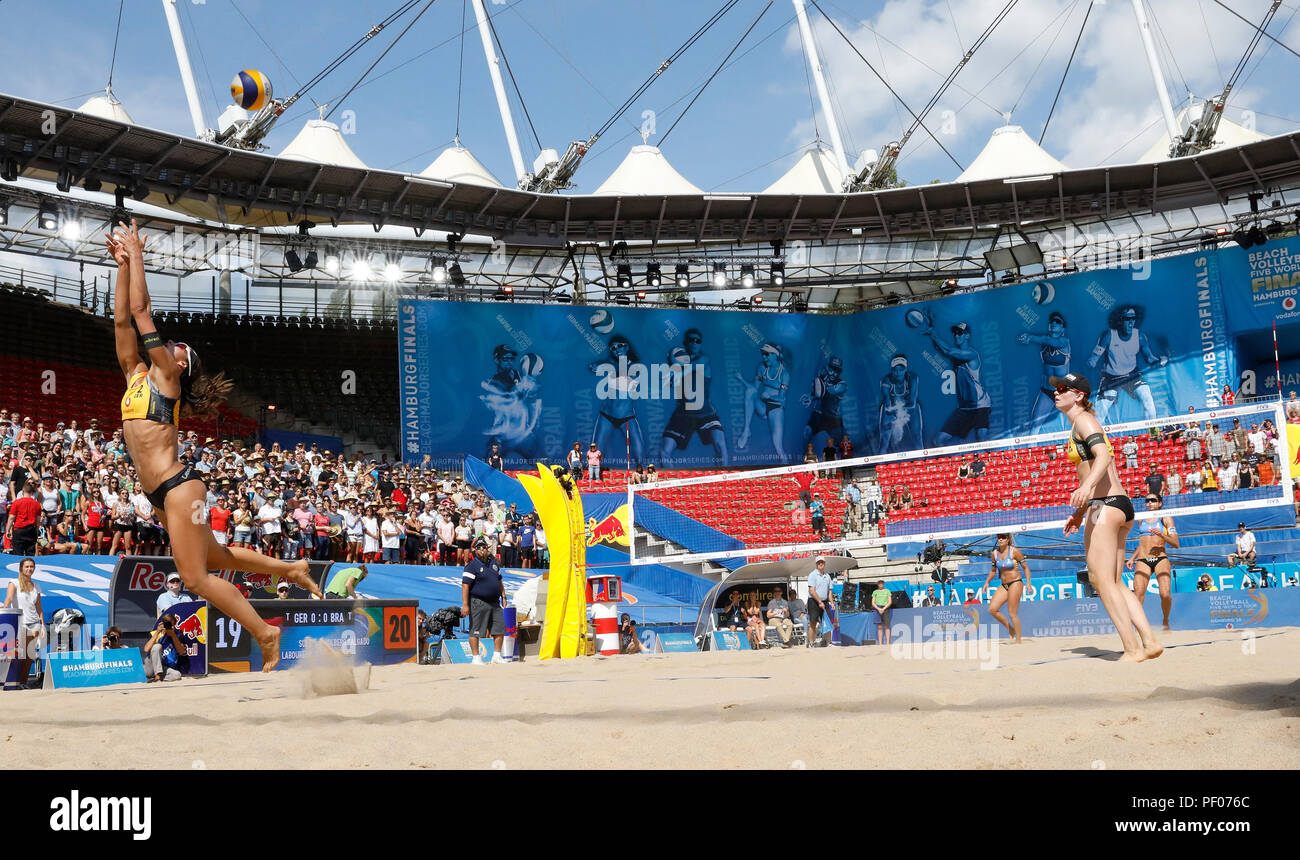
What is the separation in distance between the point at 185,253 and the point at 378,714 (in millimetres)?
27579

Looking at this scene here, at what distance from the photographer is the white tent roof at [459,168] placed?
29.9 meters

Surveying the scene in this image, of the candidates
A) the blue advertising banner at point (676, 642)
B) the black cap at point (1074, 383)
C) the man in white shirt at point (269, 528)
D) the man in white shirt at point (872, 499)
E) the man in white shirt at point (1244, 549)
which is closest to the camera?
the black cap at point (1074, 383)

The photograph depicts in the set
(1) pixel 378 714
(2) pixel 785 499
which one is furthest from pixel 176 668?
(2) pixel 785 499

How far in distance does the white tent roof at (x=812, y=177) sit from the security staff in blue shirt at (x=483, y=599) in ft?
72.5

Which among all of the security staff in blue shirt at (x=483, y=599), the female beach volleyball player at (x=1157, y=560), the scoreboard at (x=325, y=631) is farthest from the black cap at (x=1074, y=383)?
the scoreboard at (x=325, y=631)

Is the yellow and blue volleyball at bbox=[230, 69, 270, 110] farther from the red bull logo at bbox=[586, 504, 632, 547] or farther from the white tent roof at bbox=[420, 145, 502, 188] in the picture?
the red bull logo at bbox=[586, 504, 632, 547]

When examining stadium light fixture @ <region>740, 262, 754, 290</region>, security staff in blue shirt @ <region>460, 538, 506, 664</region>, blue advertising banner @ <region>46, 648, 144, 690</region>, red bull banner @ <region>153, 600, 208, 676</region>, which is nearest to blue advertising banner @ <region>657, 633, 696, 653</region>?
security staff in blue shirt @ <region>460, 538, 506, 664</region>

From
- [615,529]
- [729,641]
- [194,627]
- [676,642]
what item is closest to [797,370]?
[615,529]

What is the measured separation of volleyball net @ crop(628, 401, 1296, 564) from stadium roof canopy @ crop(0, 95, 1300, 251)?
7651mm

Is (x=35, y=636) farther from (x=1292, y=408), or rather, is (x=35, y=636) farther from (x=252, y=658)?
(x=1292, y=408)

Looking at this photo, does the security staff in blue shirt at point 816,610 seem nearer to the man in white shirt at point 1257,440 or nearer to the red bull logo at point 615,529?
the red bull logo at point 615,529

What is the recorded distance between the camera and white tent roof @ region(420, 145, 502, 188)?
29938 mm

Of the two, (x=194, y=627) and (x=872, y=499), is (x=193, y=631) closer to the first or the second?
(x=194, y=627)

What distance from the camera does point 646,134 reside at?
103ft
